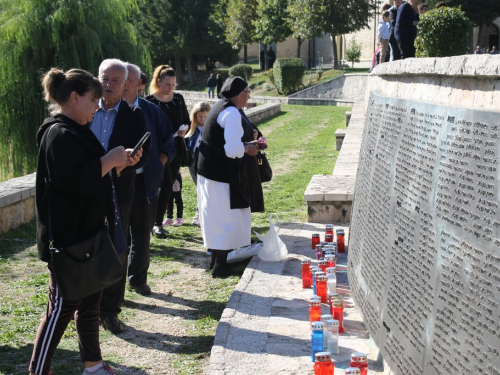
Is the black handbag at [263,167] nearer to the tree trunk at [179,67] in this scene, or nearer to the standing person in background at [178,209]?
the standing person in background at [178,209]

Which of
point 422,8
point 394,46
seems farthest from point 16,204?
point 422,8

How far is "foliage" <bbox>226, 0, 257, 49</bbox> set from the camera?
51094 mm

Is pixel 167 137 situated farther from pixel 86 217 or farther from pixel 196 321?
pixel 86 217

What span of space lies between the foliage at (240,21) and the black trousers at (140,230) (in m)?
46.1

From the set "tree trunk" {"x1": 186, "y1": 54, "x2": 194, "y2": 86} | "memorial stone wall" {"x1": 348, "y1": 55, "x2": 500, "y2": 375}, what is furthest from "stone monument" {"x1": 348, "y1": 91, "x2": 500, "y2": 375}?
"tree trunk" {"x1": 186, "y1": 54, "x2": 194, "y2": 86}

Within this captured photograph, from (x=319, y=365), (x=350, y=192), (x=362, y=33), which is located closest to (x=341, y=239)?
(x=350, y=192)

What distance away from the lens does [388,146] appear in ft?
15.2

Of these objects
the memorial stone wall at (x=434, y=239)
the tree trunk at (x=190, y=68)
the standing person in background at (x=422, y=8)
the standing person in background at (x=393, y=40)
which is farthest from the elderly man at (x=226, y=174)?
the tree trunk at (x=190, y=68)

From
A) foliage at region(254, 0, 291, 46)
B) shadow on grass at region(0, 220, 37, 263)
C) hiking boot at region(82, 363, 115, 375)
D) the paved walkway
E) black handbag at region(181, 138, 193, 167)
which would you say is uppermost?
foliage at region(254, 0, 291, 46)

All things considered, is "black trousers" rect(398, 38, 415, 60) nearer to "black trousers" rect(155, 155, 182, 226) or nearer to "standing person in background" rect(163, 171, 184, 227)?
"standing person in background" rect(163, 171, 184, 227)

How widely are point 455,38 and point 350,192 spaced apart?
370cm

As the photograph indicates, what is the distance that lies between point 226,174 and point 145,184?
42.4 inches

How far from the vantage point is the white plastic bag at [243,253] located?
23.7 feet

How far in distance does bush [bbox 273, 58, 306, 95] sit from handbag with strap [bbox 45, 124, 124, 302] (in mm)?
35546
